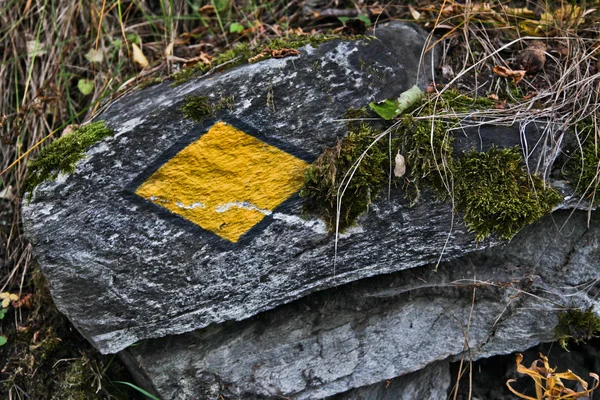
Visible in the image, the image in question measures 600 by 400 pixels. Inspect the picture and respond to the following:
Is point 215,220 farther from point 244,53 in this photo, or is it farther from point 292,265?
point 244,53

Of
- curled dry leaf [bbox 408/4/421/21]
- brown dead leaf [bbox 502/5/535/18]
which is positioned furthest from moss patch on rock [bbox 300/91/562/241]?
brown dead leaf [bbox 502/5/535/18]

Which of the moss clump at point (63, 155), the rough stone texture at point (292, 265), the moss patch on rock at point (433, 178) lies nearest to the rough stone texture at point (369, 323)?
the rough stone texture at point (292, 265)

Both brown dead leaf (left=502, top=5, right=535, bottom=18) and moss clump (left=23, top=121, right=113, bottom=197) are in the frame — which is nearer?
moss clump (left=23, top=121, right=113, bottom=197)

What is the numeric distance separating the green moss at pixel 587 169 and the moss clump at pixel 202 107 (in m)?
1.59

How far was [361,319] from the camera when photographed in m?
2.64

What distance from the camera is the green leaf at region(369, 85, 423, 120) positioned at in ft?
7.75

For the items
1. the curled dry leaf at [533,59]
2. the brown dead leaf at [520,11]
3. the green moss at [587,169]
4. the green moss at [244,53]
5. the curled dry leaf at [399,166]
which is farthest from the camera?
the brown dead leaf at [520,11]

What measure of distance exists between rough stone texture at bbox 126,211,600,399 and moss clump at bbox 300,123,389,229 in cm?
49

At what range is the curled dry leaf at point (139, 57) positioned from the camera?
314cm

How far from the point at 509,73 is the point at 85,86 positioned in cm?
240

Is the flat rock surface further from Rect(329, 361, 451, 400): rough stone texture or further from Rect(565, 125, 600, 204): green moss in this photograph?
Rect(329, 361, 451, 400): rough stone texture

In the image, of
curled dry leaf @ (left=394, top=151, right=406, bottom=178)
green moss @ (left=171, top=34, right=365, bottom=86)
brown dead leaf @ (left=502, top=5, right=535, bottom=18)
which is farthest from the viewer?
brown dead leaf @ (left=502, top=5, right=535, bottom=18)

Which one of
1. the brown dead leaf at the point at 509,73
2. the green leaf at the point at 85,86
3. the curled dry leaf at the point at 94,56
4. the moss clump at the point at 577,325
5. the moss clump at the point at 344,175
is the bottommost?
the moss clump at the point at 577,325

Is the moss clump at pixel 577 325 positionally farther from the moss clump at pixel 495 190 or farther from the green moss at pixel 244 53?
the green moss at pixel 244 53
